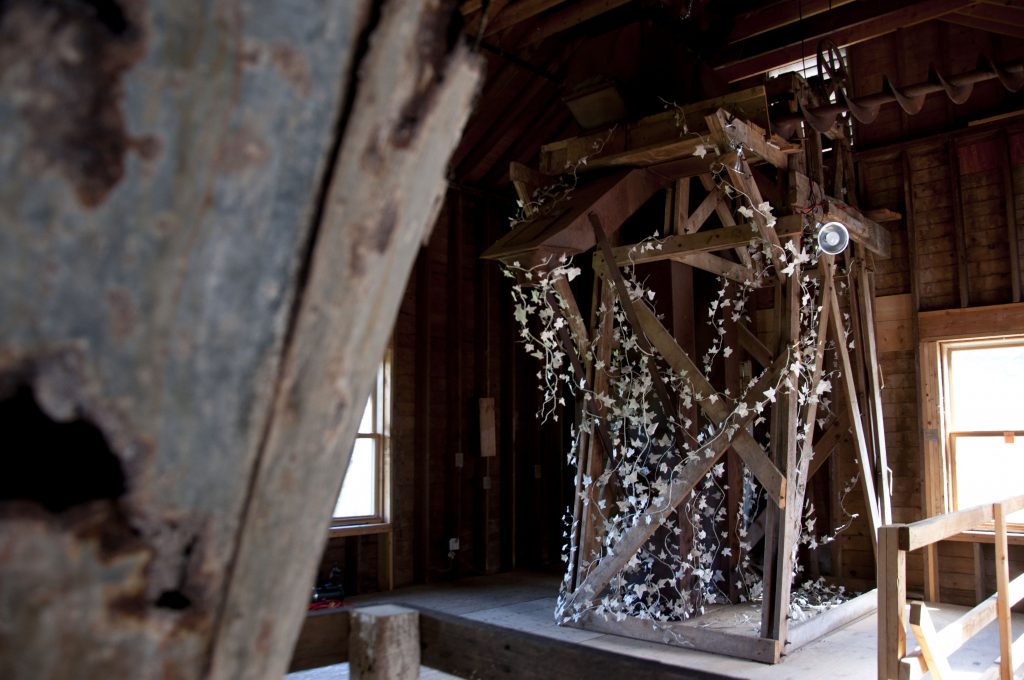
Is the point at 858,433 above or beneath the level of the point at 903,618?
above

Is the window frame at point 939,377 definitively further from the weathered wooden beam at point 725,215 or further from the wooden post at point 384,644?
the wooden post at point 384,644

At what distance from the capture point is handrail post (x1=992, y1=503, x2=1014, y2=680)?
3.60 m

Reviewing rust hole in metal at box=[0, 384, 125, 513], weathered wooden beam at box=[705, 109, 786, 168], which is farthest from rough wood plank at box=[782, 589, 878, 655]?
rust hole in metal at box=[0, 384, 125, 513]

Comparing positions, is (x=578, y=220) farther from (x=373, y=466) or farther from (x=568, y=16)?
(x=373, y=466)

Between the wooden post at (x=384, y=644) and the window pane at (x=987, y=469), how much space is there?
5914 millimetres

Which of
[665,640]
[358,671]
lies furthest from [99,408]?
[665,640]

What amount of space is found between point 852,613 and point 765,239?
286 centimetres

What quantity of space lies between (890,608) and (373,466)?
543 cm

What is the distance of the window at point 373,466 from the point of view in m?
7.35

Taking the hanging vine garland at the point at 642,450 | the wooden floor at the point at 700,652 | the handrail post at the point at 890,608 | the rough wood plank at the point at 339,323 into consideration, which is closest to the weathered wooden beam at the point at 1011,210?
the hanging vine garland at the point at 642,450

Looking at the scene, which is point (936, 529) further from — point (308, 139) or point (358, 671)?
point (308, 139)

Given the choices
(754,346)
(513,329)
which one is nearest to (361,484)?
(513,329)

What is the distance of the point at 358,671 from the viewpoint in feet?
5.81

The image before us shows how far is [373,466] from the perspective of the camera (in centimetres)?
750
